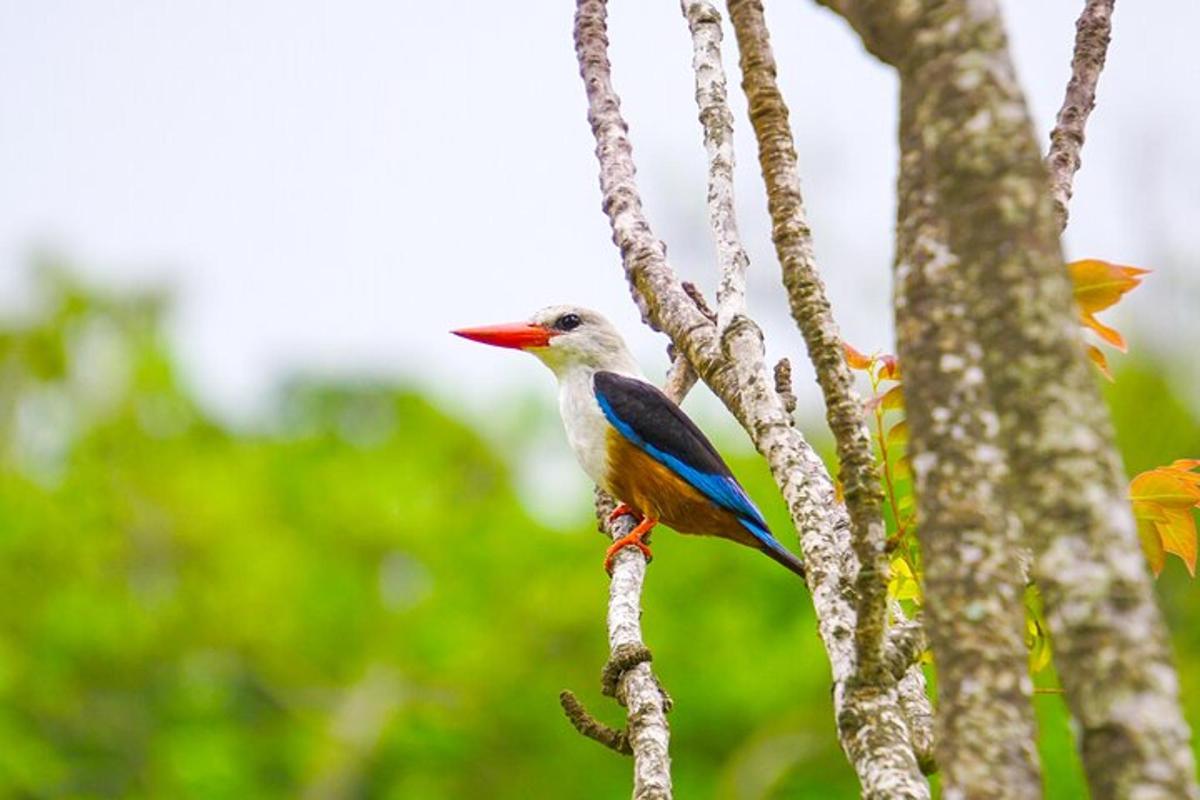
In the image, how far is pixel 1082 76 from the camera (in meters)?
3.07

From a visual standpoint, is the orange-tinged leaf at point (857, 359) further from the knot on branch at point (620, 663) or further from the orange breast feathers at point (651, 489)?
the orange breast feathers at point (651, 489)

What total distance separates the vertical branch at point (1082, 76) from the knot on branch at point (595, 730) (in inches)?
47.2

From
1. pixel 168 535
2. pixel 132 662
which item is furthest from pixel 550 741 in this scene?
pixel 168 535

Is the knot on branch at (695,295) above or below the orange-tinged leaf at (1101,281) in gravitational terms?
above

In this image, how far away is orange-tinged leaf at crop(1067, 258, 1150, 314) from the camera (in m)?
2.09

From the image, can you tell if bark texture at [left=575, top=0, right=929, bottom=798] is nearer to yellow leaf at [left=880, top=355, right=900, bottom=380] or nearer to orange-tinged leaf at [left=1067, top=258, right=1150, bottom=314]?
yellow leaf at [left=880, top=355, right=900, bottom=380]

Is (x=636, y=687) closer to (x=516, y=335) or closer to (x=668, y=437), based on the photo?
(x=668, y=437)

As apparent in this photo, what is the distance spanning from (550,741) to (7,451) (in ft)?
45.3

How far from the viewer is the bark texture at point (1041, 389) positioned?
1.27 meters

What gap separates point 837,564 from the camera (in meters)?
2.13

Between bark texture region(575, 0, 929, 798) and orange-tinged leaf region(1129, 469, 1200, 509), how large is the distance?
402 mm

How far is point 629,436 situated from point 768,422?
270 cm

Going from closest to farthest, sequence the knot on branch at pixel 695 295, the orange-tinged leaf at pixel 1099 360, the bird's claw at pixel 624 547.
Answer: the orange-tinged leaf at pixel 1099 360
the knot on branch at pixel 695 295
the bird's claw at pixel 624 547

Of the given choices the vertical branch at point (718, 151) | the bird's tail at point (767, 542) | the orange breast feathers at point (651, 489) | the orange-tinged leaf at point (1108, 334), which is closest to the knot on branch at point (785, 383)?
the vertical branch at point (718, 151)
